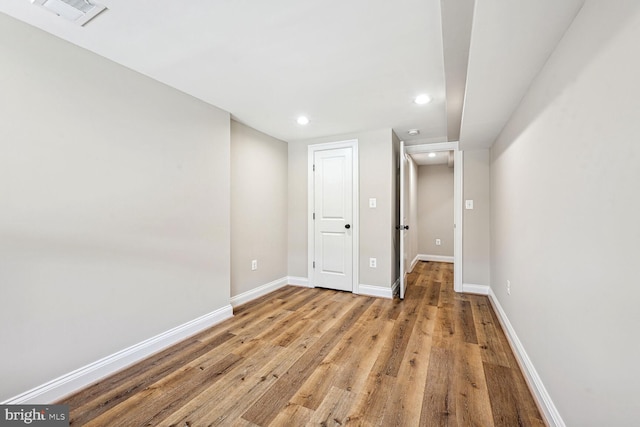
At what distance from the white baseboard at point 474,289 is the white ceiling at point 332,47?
83.5 inches

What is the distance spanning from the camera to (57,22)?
1523 millimetres

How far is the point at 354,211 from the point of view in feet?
12.0

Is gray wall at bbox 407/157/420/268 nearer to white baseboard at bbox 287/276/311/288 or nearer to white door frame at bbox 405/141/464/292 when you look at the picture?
white door frame at bbox 405/141/464/292

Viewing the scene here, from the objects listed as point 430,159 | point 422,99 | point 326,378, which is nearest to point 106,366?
point 326,378

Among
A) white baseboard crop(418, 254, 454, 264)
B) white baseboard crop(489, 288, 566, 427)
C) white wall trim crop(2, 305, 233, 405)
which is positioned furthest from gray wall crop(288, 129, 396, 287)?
white baseboard crop(418, 254, 454, 264)

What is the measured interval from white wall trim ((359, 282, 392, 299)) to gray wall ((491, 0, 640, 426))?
5.75ft

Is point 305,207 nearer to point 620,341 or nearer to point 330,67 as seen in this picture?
point 330,67

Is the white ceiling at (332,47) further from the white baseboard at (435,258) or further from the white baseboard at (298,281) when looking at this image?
the white baseboard at (435,258)

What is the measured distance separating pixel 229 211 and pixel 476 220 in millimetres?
3148

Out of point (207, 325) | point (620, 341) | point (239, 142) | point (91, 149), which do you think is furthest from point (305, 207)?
point (620, 341)

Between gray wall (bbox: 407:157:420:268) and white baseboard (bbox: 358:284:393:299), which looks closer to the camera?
white baseboard (bbox: 358:284:393:299)

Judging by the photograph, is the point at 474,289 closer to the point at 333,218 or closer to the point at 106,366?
the point at 333,218

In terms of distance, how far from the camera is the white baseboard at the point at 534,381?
1329 millimetres

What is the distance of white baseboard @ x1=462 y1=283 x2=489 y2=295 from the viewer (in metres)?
3.57
